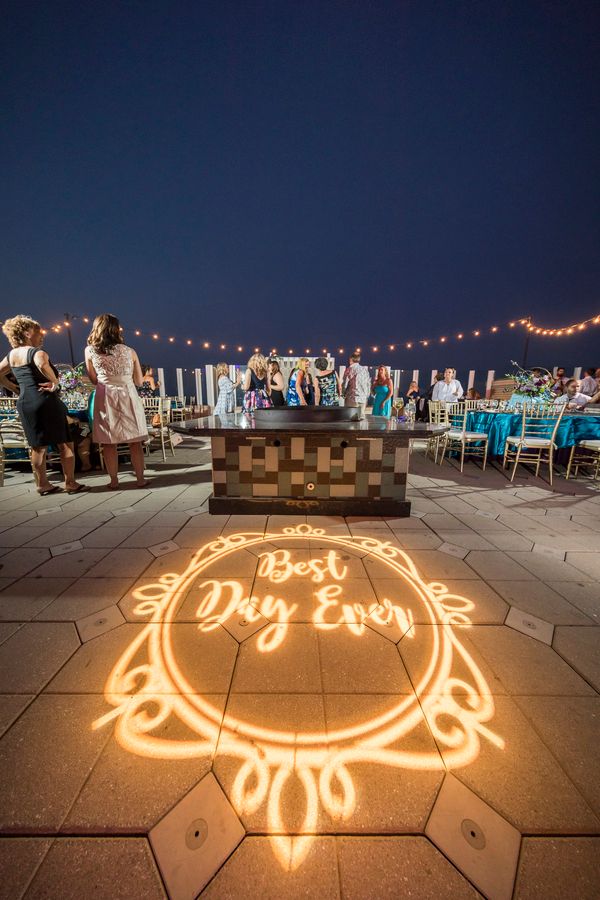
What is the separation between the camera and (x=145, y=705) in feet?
3.63

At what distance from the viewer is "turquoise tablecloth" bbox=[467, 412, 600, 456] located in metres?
4.33

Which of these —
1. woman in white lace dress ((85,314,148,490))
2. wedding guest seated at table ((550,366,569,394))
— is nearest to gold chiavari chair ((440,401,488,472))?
wedding guest seated at table ((550,366,569,394))

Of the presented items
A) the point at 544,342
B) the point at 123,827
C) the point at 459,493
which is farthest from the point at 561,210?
the point at 123,827

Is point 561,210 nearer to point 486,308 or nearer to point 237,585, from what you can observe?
point 486,308

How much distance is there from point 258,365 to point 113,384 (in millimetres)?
2009

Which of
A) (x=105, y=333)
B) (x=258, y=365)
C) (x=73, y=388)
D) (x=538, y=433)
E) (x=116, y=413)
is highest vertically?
(x=105, y=333)

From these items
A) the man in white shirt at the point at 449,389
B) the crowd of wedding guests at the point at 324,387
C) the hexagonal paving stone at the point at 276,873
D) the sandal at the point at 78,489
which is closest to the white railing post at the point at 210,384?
the crowd of wedding guests at the point at 324,387

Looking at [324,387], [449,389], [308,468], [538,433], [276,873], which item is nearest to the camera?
[276,873]

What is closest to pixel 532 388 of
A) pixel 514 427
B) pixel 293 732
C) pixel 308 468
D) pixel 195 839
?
pixel 514 427

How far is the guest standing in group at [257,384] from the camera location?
4645mm

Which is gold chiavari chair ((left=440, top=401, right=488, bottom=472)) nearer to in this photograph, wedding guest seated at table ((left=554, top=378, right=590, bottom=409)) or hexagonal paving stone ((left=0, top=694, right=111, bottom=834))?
wedding guest seated at table ((left=554, top=378, right=590, bottom=409))

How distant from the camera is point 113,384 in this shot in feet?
10.6

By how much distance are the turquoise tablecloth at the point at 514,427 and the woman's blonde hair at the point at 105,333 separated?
16.2ft

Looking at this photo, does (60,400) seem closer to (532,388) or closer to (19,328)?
(19,328)
